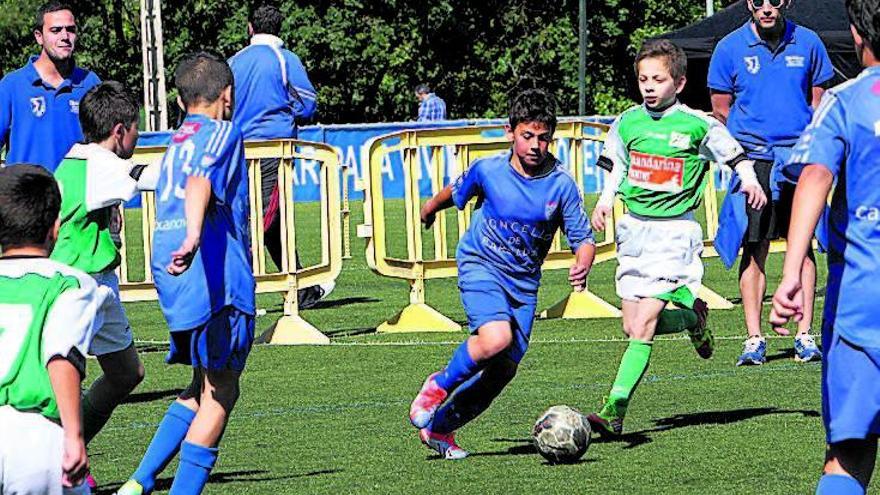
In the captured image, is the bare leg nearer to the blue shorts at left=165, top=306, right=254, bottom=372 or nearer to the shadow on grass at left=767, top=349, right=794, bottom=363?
the shadow on grass at left=767, top=349, right=794, bottom=363

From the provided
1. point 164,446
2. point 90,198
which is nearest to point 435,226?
point 90,198

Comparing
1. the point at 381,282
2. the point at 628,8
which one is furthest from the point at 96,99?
the point at 628,8

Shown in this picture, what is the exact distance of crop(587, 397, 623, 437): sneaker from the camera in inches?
344

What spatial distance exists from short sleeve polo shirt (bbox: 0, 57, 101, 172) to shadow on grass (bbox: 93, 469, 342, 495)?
2527mm

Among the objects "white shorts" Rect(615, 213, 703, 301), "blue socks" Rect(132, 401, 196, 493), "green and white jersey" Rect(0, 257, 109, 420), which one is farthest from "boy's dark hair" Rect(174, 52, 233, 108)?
"white shorts" Rect(615, 213, 703, 301)

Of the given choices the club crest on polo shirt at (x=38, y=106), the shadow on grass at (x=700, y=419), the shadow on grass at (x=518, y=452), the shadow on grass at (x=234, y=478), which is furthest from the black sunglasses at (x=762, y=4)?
the shadow on grass at (x=234, y=478)

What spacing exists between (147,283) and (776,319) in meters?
8.90

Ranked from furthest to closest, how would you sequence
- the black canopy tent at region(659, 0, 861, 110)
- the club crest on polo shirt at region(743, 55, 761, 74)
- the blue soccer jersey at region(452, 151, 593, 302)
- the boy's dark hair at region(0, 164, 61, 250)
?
the black canopy tent at region(659, 0, 861, 110)
the club crest on polo shirt at region(743, 55, 761, 74)
the blue soccer jersey at region(452, 151, 593, 302)
the boy's dark hair at region(0, 164, 61, 250)

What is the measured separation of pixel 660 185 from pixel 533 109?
1.07 meters

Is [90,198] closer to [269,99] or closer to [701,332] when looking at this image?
[701,332]

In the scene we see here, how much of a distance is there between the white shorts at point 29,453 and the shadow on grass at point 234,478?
2644 mm

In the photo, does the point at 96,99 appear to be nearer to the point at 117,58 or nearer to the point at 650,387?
the point at 650,387

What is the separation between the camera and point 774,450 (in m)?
8.35

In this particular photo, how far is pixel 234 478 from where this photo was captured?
8.02m
